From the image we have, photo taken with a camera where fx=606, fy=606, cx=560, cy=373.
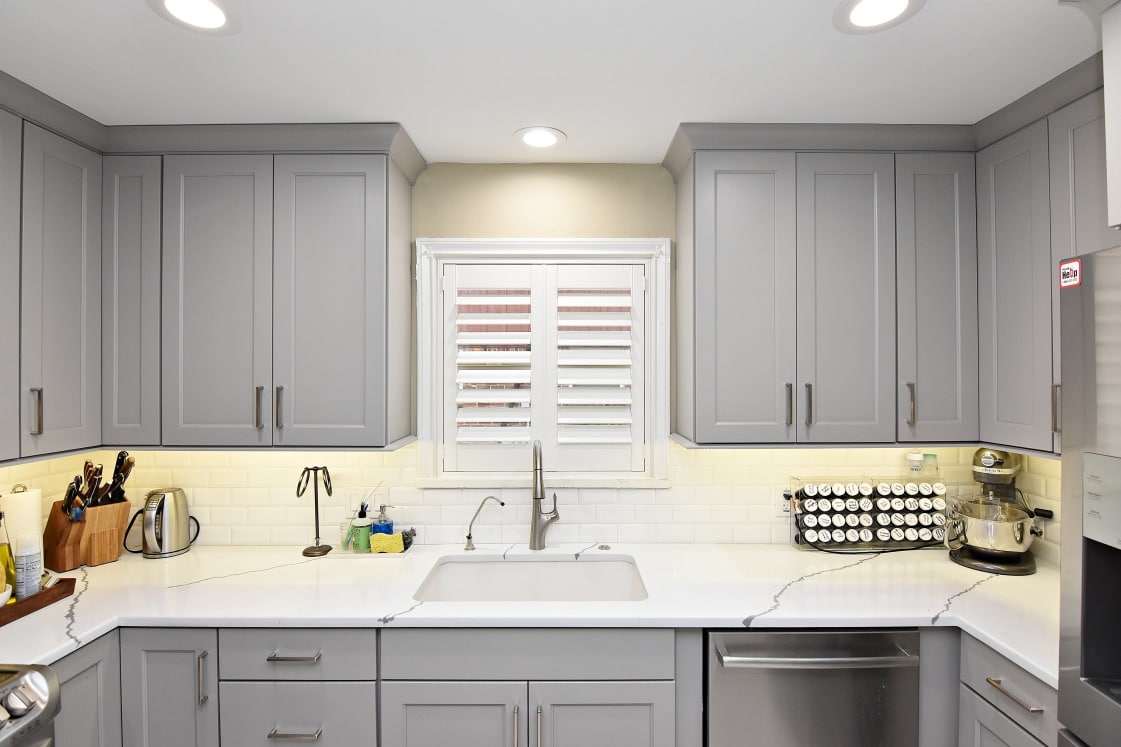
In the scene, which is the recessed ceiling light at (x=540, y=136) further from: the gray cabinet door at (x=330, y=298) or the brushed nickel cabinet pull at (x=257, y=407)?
the brushed nickel cabinet pull at (x=257, y=407)

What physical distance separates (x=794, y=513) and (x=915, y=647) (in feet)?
2.11

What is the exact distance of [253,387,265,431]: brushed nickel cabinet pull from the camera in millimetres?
2059

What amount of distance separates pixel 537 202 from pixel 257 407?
50.8 inches

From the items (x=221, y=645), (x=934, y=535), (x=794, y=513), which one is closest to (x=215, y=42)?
(x=221, y=645)

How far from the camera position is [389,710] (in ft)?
5.68

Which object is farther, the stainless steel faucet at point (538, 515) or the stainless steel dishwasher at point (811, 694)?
the stainless steel faucet at point (538, 515)

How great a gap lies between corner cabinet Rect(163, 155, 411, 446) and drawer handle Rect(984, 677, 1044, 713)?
6.23 ft

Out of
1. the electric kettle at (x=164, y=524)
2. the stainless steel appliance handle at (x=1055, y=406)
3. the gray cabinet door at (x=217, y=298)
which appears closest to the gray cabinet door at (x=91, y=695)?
the electric kettle at (x=164, y=524)

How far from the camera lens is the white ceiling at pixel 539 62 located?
1.43 meters

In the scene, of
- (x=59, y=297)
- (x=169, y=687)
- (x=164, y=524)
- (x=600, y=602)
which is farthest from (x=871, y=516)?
(x=59, y=297)

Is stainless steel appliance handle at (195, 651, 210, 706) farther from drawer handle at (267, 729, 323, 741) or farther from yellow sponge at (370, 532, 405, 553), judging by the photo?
yellow sponge at (370, 532, 405, 553)

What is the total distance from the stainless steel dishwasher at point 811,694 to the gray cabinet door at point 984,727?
121 mm

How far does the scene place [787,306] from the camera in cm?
207

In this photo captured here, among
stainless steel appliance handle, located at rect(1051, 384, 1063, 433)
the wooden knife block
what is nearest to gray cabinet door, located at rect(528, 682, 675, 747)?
stainless steel appliance handle, located at rect(1051, 384, 1063, 433)
